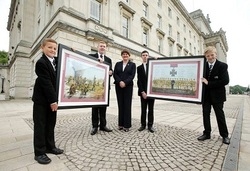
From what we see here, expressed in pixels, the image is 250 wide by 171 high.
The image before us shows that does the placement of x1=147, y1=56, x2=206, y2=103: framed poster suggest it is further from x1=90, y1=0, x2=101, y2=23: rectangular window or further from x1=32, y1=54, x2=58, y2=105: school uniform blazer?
x1=90, y1=0, x2=101, y2=23: rectangular window

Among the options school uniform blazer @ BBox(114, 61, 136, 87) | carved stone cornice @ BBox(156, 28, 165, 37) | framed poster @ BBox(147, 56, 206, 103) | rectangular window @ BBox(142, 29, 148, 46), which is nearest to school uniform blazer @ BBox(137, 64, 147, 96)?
framed poster @ BBox(147, 56, 206, 103)

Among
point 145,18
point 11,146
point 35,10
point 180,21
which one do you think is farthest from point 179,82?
point 180,21

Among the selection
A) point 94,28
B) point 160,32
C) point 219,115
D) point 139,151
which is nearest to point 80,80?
point 139,151

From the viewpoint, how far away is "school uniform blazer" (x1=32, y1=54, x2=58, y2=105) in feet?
7.54

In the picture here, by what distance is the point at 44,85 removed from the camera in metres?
2.29

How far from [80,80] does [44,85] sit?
3.05ft

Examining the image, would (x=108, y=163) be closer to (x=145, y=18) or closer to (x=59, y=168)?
(x=59, y=168)

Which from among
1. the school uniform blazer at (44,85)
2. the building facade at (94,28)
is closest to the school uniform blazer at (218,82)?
the school uniform blazer at (44,85)

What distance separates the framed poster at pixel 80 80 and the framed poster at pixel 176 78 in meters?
1.26

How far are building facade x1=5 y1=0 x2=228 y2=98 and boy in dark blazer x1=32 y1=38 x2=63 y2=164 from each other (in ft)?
28.6

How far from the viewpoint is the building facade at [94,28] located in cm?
1109

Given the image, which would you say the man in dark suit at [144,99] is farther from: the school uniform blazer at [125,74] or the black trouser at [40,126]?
the black trouser at [40,126]

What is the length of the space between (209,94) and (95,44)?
1059 cm

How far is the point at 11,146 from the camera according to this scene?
2945 millimetres
